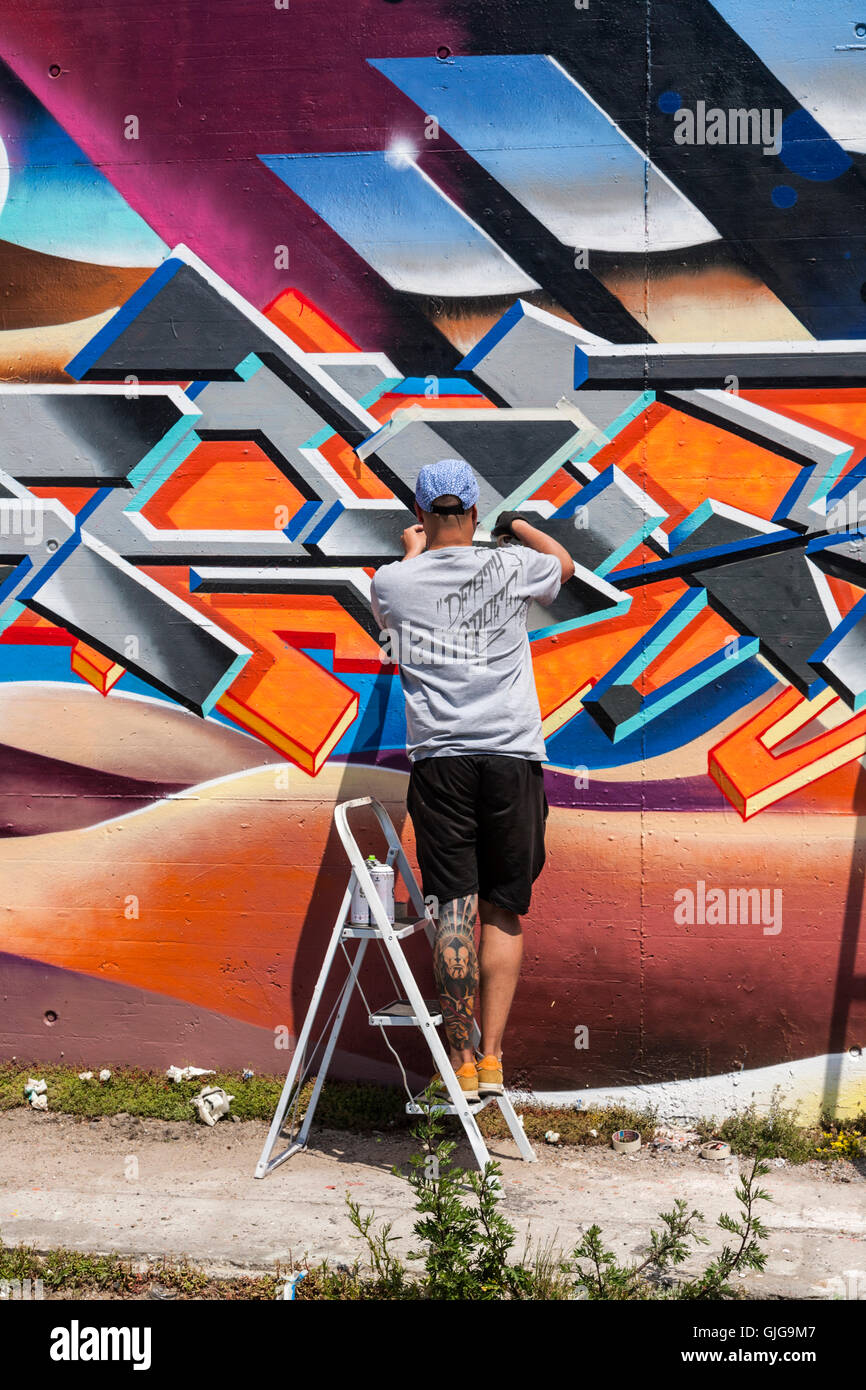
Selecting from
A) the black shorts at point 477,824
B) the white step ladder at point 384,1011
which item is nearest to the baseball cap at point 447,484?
the black shorts at point 477,824

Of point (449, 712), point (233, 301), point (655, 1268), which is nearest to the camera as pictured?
point (655, 1268)

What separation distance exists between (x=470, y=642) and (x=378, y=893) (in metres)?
0.95

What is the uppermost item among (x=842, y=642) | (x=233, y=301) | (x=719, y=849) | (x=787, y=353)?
(x=233, y=301)

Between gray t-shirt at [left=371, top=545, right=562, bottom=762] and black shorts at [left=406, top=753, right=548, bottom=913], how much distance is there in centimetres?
6

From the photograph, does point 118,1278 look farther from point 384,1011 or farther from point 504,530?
point 504,530

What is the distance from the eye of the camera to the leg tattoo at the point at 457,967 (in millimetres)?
4367

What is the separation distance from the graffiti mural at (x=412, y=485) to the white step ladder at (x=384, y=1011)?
14.4 inches

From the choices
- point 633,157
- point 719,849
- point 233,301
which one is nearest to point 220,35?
point 233,301

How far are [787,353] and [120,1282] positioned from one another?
12.8 feet

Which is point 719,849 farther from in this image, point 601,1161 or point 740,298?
point 740,298

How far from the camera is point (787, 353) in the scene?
481 centimetres

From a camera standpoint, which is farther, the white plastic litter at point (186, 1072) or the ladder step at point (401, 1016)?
the white plastic litter at point (186, 1072)

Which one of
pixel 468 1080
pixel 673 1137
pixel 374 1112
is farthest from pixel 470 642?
pixel 673 1137

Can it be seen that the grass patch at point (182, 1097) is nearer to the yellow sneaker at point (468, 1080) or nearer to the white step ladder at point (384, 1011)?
the white step ladder at point (384, 1011)
